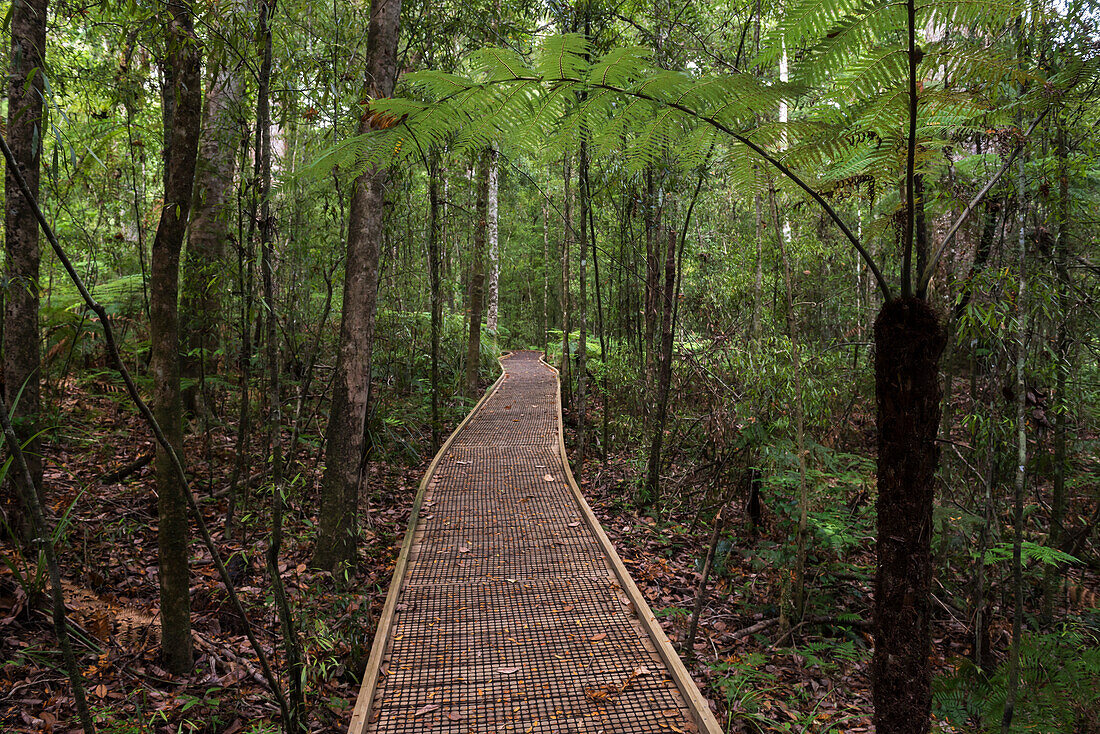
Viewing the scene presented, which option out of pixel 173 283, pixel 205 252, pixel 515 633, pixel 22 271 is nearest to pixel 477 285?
pixel 205 252

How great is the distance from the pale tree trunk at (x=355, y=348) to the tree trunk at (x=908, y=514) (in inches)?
141

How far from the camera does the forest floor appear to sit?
286cm

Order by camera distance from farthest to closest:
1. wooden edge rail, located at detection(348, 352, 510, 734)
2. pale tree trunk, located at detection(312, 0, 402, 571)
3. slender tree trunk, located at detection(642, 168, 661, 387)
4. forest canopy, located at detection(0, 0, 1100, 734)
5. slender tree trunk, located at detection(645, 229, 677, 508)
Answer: slender tree trunk, located at detection(642, 168, 661, 387)
slender tree trunk, located at detection(645, 229, 677, 508)
pale tree trunk, located at detection(312, 0, 402, 571)
wooden edge rail, located at detection(348, 352, 510, 734)
forest canopy, located at detection(0, 0, 1100, 734)

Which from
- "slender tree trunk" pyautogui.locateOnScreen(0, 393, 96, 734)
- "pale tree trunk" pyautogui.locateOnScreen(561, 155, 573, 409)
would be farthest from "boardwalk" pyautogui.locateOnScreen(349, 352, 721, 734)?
"pale tree trunk" pyautogui.locateOnScreen(561, 155, 573, 409)

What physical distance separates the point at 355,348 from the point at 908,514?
3717 mm

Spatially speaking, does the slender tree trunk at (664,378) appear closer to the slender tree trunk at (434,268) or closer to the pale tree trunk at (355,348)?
the slender tree trunk at (434,268)

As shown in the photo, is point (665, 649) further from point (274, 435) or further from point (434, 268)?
point (434, 268)

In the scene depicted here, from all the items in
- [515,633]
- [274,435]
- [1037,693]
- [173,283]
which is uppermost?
[173,283]

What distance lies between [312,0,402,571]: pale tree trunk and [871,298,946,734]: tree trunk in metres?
3.58

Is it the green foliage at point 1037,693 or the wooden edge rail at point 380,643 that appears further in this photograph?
the green foliage at point 1037,693

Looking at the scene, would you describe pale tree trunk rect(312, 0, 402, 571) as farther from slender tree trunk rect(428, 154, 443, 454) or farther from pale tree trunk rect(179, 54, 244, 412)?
slender tree trunk rect(428, 154, 443, 454)

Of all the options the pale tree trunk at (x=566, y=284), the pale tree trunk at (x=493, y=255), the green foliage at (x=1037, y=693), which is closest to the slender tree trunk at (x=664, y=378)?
the pale tree trunk at (x=566, y=284)

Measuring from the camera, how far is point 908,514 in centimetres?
137

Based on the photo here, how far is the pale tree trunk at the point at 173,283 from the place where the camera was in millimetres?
2678
